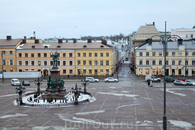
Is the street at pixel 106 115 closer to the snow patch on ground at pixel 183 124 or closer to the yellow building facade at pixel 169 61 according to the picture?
the snow patch on ground at pixel 183 124

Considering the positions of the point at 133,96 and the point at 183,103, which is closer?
the point at 183,103

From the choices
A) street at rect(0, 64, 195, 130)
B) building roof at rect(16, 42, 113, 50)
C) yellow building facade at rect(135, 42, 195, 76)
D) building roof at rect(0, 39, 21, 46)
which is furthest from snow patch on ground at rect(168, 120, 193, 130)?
building roof at rect(0, 39, 21, 46)

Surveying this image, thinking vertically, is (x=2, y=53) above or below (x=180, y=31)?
below

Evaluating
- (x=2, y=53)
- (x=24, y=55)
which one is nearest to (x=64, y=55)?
(x=24, y=55)

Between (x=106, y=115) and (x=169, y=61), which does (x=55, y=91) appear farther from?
(x=169, y=61)

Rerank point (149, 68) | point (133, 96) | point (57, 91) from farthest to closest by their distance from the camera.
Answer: point (149, 68)
point (133, 96)
point (57, 91)

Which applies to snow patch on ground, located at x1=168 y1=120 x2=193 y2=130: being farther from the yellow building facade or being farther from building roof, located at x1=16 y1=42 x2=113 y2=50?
building roof, located at x1=16 y1=42 x2=113 y2=50

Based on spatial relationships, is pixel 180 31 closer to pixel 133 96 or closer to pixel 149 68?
pixel 149 68

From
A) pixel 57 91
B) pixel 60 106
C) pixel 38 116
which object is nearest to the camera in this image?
pixel 38 116

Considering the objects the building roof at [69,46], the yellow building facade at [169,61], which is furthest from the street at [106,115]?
the building roof at [69,46]

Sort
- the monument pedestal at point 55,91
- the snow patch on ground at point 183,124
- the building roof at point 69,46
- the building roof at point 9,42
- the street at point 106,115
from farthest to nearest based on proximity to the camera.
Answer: the building roof at point 9,42, the building roof at point 69,46, the monument pedestal at point 55,91, the street at point 106,115, the snow patch on ground at point 183,124

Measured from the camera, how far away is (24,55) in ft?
225

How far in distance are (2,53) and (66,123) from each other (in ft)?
175

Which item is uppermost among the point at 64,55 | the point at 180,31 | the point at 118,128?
the point at 180,31
